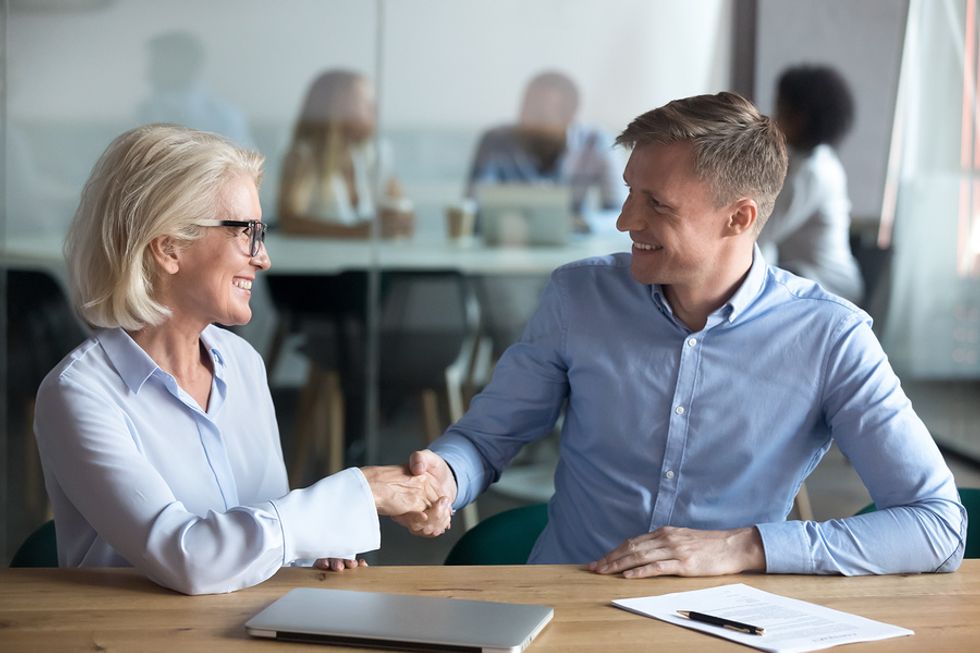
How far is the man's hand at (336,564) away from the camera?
194 centimetres

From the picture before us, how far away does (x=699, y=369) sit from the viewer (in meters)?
2.32

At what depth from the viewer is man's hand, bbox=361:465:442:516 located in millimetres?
2072

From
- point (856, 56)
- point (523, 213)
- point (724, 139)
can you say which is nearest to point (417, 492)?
point (724, 139)

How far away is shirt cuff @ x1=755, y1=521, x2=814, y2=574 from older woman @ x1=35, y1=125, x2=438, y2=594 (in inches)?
24.8

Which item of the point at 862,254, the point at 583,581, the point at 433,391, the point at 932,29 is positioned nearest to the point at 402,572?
the point at 583,581

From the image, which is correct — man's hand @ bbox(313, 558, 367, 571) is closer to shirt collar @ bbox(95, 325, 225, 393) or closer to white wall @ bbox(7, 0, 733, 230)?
shirt collar @ bbox(95, 325, 225, 393)

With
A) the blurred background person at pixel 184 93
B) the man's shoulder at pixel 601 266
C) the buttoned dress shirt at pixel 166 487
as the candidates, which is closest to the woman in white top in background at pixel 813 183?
the blurred background person at pixel 184 93

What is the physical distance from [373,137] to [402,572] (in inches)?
111

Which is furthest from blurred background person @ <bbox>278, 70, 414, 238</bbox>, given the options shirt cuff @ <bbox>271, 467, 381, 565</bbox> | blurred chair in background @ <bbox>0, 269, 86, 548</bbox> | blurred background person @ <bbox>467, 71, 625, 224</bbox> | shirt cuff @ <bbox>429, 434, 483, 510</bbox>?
shirt cuff @ <bbox>271, 467, 381, 565</bbox>

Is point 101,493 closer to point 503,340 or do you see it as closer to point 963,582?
point 963,582

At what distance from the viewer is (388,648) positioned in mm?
1548

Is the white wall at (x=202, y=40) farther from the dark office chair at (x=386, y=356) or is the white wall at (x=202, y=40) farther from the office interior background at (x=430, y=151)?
the dark office chair at (x=386, y=356)

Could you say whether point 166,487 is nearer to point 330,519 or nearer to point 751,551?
point 330,519

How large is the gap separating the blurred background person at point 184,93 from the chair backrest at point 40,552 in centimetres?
229
